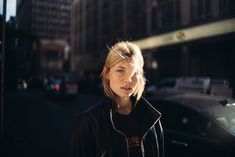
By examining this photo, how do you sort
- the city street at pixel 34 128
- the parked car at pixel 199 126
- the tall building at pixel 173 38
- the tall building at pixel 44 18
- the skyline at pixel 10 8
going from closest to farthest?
the parked car at pixel 199 126, the skyline at pixel 10 8, the tall building at pixel 44 18, the city street at pixel 34 128, the tall building at pixel 173 38

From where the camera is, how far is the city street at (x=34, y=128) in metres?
7.12

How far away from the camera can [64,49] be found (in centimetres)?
647

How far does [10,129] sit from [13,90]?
3483 mm

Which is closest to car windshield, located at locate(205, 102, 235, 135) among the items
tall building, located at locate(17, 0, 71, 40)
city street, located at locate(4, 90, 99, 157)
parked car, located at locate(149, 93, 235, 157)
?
parked car, located at locate(149, 93, 235, 157)

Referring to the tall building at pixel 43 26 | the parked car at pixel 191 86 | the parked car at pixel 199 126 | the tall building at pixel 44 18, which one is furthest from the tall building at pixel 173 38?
the parked car at pixel 199 126

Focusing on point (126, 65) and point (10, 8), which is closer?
point (126, 65)

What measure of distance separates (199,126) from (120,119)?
291 cm

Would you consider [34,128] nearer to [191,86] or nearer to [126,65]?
[191,86]

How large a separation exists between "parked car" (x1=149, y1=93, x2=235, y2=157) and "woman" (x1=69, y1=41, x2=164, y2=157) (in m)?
2.48

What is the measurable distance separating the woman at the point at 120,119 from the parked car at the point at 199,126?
8.15 feet

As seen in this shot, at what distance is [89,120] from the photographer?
2.01 m

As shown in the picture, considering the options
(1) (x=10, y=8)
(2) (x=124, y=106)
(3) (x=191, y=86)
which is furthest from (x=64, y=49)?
(3) (x=191, y=86)

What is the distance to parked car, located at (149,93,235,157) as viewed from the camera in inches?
177

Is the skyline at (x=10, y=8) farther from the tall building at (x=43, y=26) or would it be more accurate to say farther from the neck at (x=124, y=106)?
the neck at (x=124, y=106)
